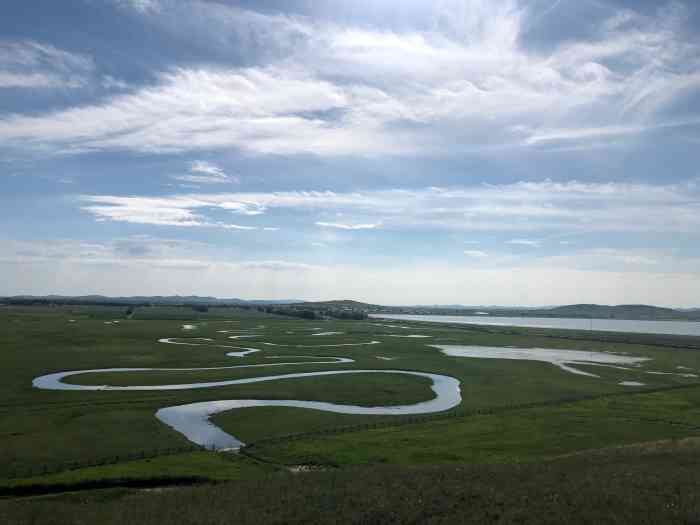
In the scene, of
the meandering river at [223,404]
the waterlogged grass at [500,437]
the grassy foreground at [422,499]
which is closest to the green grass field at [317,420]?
the waterlogged grass at [500,437]

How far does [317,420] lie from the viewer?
50.1m

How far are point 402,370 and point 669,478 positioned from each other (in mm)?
58964

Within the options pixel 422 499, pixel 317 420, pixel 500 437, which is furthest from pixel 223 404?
pixel 422 499

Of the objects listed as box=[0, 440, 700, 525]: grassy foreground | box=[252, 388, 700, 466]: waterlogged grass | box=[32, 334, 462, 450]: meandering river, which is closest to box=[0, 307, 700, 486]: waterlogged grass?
box=[252, 388, 700, 466]: waterlogged grass

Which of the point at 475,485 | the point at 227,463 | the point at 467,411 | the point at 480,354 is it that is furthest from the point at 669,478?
the point at 480,354

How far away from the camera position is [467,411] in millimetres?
54750

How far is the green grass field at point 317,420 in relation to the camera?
35531mm

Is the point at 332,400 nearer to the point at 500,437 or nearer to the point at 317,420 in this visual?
the point at 317,420

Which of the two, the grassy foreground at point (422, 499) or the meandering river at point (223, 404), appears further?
the meandering river at point (223, 404)

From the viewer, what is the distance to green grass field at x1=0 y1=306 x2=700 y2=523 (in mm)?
35531

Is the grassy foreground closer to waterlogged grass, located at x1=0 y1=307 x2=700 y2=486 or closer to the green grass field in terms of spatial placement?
the green grass field

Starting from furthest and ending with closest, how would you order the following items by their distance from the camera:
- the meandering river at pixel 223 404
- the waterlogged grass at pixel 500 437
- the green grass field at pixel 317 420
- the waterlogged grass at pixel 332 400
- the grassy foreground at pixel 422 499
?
the meandering river at pixel 223 404 → the waterlogged grass at pixel 332 400 → the waterlogged grass at pixel 500 437 → the green grass field at pixel 317 420 → the grassy foreground at pixel 422 499

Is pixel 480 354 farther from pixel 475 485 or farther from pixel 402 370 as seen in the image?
pixel 475 485

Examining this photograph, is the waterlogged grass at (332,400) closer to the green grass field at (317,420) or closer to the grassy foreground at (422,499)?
the green grass field at (317,420)
